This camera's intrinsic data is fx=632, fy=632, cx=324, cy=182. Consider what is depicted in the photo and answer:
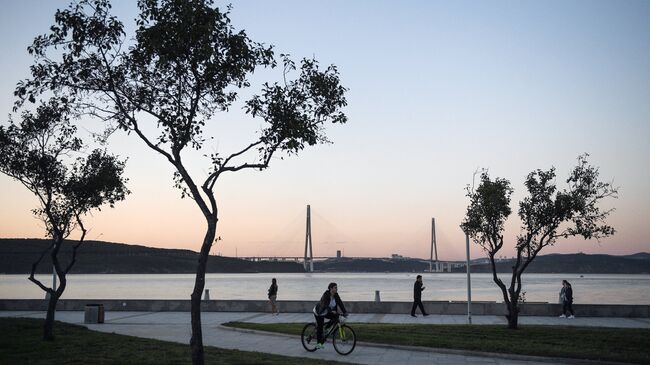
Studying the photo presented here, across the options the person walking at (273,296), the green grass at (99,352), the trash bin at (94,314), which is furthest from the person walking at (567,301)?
the trash bin at (94,314)

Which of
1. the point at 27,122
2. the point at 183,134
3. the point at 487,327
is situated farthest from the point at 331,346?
the point at 27,122

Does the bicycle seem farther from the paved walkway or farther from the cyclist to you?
the paved walkway

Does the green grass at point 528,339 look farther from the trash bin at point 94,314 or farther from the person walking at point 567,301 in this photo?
the trash bin at point 94,314

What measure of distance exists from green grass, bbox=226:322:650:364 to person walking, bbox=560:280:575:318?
646 cm

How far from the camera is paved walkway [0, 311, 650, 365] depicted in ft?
53.6

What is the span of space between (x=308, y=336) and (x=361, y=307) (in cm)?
1375

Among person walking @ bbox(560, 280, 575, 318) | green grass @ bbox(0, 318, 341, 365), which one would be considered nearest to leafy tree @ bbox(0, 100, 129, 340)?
green grass @ bbox(0, 318, 341, 365)

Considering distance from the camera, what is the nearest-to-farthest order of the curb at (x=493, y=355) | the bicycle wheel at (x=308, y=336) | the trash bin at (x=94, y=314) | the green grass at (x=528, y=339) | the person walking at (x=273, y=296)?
the curb at (x=493, y=355), the green grass at (x=528, y=339), the bicycle wheel at (x=308, y=336), the trash bin at (x=94, y=314), the person walking at (x=273, y=296)

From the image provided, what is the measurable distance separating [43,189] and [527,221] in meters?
16.4

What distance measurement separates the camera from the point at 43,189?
20750 millimetres

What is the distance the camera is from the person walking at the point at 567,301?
27.8 metres

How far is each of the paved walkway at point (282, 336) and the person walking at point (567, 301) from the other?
0.83 meters

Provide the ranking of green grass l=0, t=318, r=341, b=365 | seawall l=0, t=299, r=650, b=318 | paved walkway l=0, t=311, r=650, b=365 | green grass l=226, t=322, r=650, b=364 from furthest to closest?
seawall l=0, t=299, r=650, b=318
paved walkway l=0, t=311, r=650, b=365
green grass l=226, t=322, r=650, b=364
green grass l=0, t=318, r=341, b=365

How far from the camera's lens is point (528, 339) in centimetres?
1877
